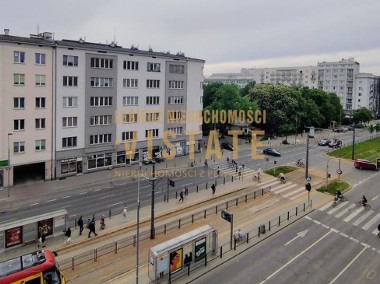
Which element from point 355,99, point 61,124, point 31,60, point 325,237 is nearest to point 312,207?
point 325,237

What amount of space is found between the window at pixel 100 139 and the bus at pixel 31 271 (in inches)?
1133

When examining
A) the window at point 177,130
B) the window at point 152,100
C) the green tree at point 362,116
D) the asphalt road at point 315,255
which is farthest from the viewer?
the green tree at point 362,116

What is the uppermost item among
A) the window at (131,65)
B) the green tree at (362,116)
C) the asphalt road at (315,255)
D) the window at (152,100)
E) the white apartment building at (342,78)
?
the white apartment building at (342,78)

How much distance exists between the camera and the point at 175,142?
56312mm

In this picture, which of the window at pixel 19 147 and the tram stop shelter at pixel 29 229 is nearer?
the tram stop shelter at pixel 29 229

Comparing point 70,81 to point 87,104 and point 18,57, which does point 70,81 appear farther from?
point 18,57

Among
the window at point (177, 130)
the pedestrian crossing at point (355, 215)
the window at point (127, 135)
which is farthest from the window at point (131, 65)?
the pedestrian crossing at point (355, 215)

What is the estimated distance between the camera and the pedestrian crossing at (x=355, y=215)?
30120mm

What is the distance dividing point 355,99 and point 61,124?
125 meters

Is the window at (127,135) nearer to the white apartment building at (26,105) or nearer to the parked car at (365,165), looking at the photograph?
the white apartment building at (26,105)

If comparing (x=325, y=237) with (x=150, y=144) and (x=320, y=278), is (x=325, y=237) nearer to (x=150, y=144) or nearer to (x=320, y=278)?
(x=320, y=278)

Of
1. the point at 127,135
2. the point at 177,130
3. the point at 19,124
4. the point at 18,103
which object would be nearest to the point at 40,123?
the point at 19,124

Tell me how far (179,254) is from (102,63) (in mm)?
31869

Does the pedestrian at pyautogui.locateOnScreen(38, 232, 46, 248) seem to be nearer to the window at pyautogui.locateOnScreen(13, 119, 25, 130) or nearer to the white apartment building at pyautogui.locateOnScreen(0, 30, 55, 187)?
the white apartment building at pyautogui.locateOnScreen(0, 30, 55, 187)
